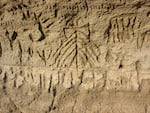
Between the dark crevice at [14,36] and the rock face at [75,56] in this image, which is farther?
Result: the dark crevice at [14,36]

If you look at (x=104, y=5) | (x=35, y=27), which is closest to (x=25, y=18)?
(x=35, y=27)

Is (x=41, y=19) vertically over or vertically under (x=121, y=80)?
over

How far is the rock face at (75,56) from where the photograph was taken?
2.25 meters

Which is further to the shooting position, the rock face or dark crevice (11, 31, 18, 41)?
dark crevice (11, 31, 18, 41)

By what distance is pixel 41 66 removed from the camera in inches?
99.3

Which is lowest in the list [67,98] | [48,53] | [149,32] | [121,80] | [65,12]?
[67,98]

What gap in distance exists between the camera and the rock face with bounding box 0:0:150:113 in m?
2.25

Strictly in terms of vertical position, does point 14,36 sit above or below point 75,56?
above

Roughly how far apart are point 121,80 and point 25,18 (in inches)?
37.0

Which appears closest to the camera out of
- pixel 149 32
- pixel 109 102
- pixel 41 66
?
pixel 149 32

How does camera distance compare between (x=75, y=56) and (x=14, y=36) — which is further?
(x=14, y=36)

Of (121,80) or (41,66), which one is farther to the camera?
(41,66)

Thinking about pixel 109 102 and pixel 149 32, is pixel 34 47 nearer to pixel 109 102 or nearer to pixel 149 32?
pixel 109 102

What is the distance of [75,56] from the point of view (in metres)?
2.41
